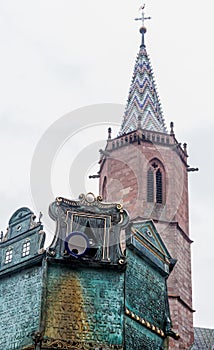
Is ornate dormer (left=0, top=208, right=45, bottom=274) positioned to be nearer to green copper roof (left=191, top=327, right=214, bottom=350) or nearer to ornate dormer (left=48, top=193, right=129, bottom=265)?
ornate dormer (left=48, top=193, right=129, bottom=265)

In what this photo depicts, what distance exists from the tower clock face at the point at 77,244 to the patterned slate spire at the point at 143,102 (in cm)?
1840

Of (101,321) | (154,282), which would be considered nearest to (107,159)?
(154,282)

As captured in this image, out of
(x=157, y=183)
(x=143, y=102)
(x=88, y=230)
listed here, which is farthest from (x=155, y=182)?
(x=88, y=230)

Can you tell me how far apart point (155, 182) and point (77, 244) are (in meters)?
16.3

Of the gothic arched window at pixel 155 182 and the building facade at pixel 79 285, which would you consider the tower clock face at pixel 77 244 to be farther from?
the gothic arched window at pixel 155 182

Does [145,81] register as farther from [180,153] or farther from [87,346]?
[87,346]

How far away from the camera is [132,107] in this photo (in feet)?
153

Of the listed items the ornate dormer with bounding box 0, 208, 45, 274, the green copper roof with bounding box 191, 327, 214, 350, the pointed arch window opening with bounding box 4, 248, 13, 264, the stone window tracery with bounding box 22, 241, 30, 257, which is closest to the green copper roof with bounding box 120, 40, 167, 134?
A: the green copper roof with bounding box 191, 327, 214, 350

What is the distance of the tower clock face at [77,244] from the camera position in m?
25.9

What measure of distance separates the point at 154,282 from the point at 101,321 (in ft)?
13.2

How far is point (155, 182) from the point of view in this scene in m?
41.9

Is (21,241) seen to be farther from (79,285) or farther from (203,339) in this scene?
(203,339)

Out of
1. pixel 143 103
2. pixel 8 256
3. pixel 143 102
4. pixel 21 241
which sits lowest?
pixel 8 256

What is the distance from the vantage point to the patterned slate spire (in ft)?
147
